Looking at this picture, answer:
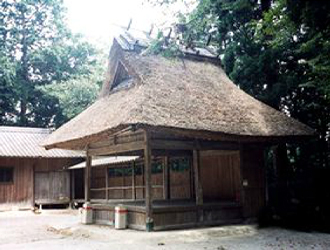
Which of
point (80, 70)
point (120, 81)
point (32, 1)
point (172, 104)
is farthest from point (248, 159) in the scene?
point (32, 1)

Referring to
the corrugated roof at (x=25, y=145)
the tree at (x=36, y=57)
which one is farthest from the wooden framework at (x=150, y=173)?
the tree at (x=36, y=57)

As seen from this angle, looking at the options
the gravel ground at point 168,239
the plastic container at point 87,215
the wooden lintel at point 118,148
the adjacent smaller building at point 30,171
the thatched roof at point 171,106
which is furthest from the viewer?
the adjacent smaller building at point 30,171

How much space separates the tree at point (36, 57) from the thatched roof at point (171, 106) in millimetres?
19935

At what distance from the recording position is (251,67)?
16312 mm

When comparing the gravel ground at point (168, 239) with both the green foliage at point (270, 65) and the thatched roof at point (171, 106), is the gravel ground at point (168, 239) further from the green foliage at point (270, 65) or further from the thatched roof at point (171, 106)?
the green foliage at point (270, 65)

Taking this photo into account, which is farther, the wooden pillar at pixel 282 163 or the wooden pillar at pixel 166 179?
the wooden pillar at pixel 166 179

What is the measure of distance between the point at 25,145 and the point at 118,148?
12096 millimetres

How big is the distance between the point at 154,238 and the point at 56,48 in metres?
27.9

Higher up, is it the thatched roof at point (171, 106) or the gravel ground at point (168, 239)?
the thatched roof at point (171, 106)

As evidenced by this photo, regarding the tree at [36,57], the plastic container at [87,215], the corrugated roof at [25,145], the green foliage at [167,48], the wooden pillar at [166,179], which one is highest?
the tree at [36,57]

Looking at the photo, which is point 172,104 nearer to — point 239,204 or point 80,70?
point 239,204

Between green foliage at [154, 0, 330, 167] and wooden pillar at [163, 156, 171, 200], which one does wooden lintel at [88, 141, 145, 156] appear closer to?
wooden pillar at [163, 156, 171, 200]

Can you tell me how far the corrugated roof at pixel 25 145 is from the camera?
2188cm

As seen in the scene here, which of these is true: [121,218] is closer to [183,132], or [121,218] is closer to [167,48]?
[183,132]
